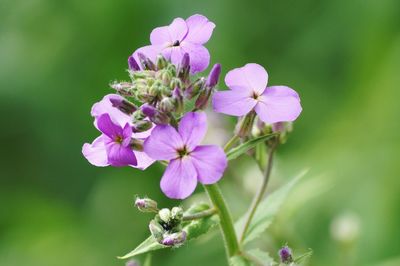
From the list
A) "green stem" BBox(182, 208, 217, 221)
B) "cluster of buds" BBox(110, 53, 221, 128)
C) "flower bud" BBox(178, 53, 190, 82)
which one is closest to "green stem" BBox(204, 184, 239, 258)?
"green stem" BBox(182, 208, 217, 221)

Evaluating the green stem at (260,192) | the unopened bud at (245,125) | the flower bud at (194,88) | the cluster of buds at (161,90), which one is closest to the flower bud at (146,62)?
the cluster of buds at (161,90)

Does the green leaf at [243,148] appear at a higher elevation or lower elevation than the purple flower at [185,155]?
lower

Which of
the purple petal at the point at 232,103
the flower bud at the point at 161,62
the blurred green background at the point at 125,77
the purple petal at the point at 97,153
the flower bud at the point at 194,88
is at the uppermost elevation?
the flower bud at the point at 161,62

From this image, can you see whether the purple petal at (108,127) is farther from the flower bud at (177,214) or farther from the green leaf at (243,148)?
the green leaf at (243,148)

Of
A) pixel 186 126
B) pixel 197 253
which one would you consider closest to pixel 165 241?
pixel 186 126

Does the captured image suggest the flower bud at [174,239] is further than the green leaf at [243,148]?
No

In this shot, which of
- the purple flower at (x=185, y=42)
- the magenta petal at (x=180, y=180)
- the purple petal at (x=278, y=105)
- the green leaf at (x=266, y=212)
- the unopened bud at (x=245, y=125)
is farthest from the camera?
the green leaf at (x=266, y=212)

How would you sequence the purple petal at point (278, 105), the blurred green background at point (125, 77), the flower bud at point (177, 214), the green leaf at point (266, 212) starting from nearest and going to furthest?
the purple petal at point (278, 105) → the flower bud at point (177, 214) → the green leaf at point (266, 212) → the blurred green background at point (125, 77)
